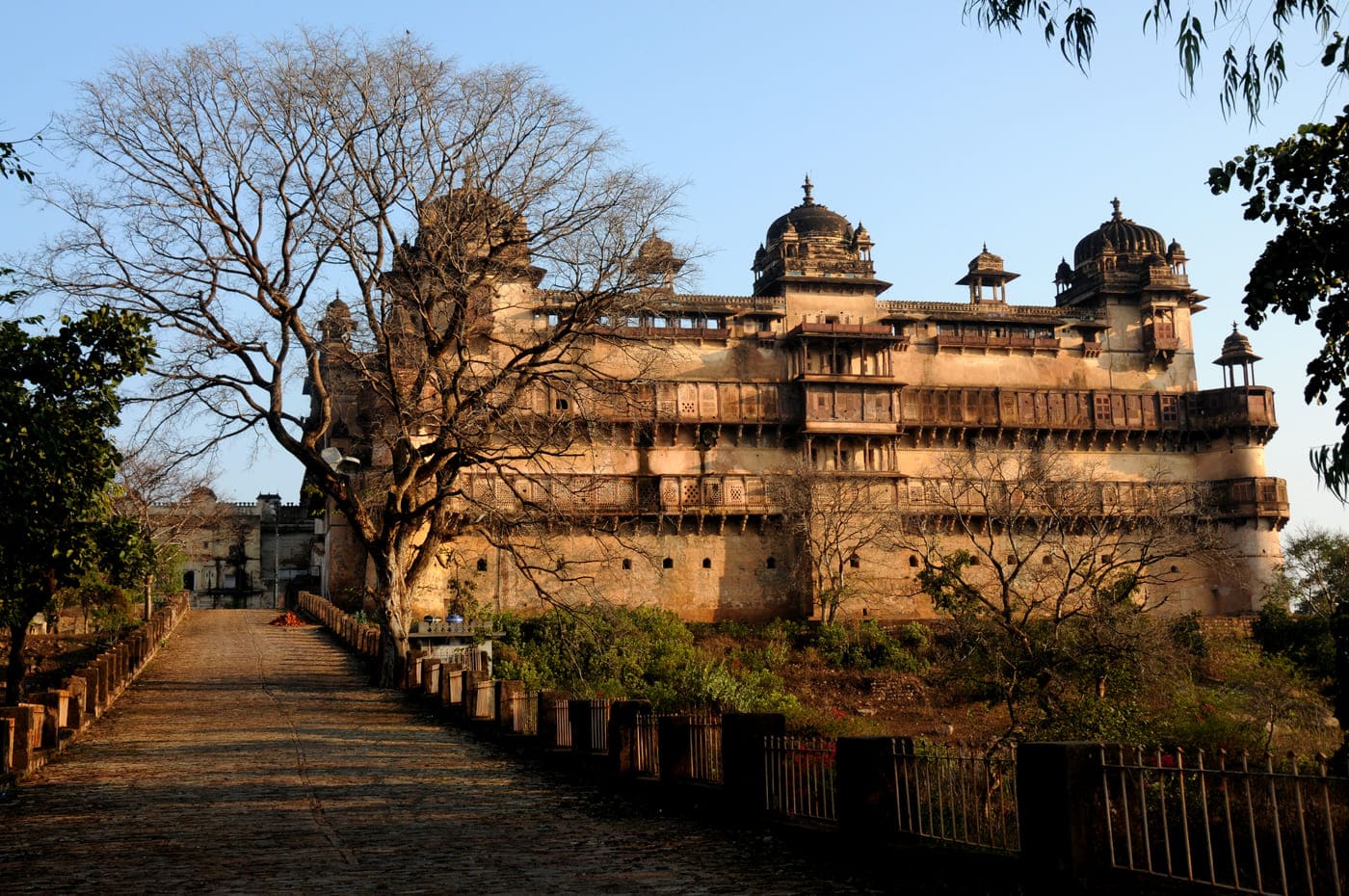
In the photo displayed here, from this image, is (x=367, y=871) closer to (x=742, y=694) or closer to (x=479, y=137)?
(x=479, y=137)

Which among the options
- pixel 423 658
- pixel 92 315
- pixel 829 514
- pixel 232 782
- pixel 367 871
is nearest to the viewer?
pixel 367 871

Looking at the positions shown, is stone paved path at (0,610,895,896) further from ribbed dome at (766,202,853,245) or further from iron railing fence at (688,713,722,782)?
ribbed dome at (766,202,853,245)

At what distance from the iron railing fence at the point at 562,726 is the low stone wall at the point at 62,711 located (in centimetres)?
562

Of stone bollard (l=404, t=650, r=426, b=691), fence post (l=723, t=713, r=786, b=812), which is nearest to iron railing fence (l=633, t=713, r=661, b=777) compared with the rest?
fence post (l=723, t=713, r=786, b=812)

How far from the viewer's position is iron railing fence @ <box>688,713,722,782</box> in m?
11.8

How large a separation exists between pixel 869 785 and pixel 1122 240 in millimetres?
53155

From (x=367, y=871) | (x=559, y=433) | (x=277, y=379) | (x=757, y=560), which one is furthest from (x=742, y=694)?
(x=367, y=871)

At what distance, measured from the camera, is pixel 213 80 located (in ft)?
76.9

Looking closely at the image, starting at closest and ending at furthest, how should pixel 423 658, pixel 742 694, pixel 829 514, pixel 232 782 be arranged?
pixel 232 782 < pixel 423 658 < pixel 742 694 < pixel 829 514

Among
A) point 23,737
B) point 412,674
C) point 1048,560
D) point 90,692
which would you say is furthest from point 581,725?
point 1048,560

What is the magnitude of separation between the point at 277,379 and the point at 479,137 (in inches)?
228

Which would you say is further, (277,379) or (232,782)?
(277,379)

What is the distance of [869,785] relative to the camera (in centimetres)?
924

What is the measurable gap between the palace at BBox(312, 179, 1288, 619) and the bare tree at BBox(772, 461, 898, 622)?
0.20m
